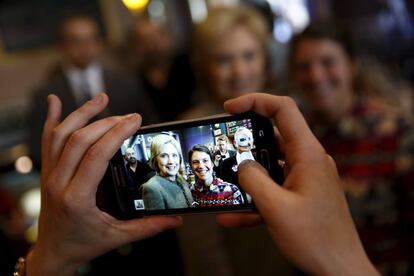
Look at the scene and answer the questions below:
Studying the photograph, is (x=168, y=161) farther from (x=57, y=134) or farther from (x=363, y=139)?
(x=363, y=139)

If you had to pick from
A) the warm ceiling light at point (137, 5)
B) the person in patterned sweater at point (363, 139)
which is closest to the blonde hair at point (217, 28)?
the person in patterned sweater at point (363, 139)

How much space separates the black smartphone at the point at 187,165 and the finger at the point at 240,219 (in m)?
0.03

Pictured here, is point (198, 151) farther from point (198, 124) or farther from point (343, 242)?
point (343, 242)

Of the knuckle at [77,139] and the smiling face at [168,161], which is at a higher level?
the knuckle at [77,139]

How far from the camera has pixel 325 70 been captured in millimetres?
1098

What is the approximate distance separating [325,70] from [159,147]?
69 centimetres

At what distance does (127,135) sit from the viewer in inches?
18.3

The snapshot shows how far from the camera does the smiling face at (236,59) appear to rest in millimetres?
998

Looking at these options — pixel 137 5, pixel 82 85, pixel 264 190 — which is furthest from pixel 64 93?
pixel 137 5

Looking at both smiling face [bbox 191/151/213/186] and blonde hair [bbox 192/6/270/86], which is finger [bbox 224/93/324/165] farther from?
blonde hair [bbox 192/6/270/86]

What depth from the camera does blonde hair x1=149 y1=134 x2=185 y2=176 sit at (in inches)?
19.7

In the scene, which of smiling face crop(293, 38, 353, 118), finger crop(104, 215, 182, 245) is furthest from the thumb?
smiling face crop(293, 38, 353, 118)

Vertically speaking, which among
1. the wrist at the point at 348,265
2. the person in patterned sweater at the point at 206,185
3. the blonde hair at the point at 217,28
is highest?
the blonde hair at the point at 217,28

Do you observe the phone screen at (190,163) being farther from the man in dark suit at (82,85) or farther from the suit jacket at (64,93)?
the suit jacket at (64,93)
